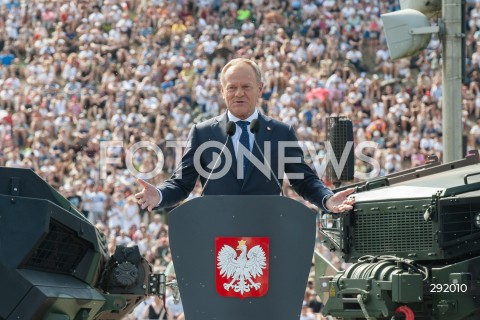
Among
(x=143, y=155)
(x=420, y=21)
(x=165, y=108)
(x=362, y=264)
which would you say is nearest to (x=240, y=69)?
(x=362, y=264)

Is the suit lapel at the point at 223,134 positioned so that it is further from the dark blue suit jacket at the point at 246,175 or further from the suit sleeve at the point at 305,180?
the suit sleeve at the point at 305,180

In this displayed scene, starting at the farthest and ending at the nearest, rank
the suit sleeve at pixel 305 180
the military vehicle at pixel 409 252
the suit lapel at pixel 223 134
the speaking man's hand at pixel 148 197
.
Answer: the military vehicle at pixel 409 252 → the suit sleeve at pixel 305 180 → the suit lapel at pixel 223 134 → the speaking man's hand at pixel 148 197

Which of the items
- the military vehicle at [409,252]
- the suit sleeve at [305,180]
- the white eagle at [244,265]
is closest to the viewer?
the white eagle at [244,265]

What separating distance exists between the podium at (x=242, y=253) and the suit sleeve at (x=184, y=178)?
831 mm

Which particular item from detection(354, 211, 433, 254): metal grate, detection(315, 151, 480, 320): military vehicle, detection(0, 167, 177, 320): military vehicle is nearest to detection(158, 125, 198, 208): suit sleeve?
detection(0, 167, 177, 320): military vehicle

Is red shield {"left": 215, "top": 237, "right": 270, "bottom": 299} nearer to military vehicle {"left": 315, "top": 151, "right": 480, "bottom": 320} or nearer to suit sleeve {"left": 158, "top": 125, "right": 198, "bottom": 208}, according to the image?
suit sleeve {"left": 158, "top": 125, "right": 198, "bottom": 208}

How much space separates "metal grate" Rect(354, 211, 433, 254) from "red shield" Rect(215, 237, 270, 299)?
5783mm

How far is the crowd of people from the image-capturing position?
25672 millimetres

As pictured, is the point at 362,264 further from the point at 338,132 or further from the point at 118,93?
the point at 118,93

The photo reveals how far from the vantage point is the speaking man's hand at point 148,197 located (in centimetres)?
707

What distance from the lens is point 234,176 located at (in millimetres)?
7309

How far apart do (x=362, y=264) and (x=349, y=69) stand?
710 inches

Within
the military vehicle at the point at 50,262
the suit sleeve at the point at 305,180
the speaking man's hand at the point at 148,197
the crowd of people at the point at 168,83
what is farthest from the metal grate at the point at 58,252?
the crowd of people at the point at 168,83

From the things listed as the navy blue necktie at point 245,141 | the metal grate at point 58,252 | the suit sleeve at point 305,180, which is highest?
the navy blue necktie at point 245,141
